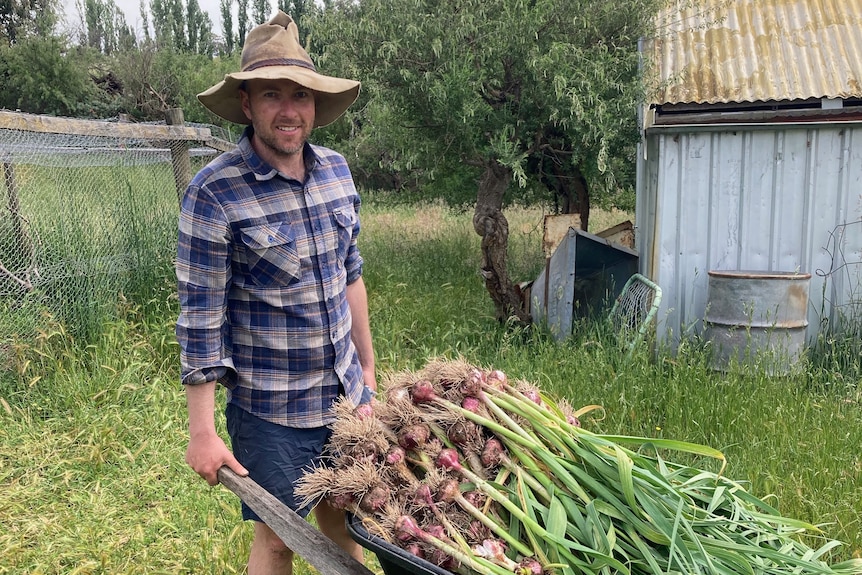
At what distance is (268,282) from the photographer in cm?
229

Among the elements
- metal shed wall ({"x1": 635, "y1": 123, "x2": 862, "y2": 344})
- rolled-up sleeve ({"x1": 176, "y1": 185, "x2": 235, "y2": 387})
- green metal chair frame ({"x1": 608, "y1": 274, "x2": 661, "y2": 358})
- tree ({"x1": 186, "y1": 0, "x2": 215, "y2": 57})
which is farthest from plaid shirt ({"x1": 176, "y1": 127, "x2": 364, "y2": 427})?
tree ({"x1": 186, "y1": 0, "x2": 215, "y2": 57})

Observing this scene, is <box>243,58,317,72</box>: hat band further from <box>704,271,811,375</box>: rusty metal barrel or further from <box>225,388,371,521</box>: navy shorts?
<box>704,271,811,375</box>: rusty metal barrel

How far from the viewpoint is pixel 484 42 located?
19.4 feet

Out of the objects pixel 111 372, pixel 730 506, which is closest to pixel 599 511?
pixel 730 506

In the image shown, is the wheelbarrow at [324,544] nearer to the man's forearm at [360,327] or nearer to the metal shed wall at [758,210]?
the man's forearm at [360,327]

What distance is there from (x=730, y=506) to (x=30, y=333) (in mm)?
4696

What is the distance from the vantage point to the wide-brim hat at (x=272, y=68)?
219cm

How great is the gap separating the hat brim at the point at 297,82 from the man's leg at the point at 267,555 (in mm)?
1539

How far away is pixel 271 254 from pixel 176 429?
2.66 m

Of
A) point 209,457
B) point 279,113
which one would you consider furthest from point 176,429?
point 279,113

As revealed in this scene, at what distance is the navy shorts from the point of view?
2355 mm

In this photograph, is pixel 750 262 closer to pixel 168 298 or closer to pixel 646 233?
pixel 646 233

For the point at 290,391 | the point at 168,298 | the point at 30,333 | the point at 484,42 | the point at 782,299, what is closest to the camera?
the point at 290,391

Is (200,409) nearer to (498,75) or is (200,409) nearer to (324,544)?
(324,544)
